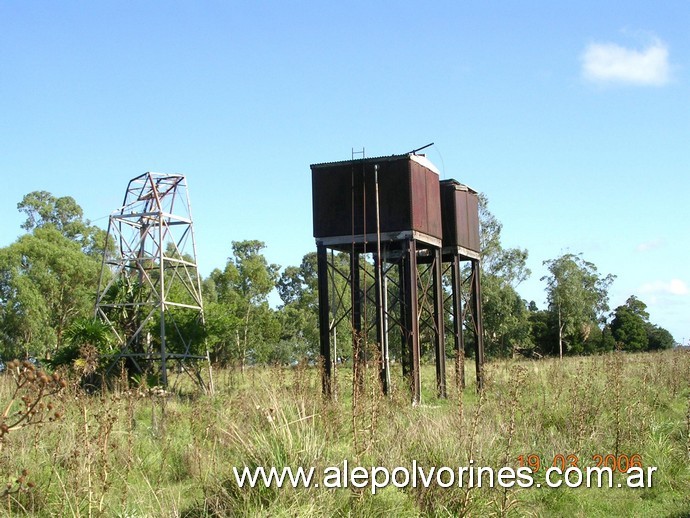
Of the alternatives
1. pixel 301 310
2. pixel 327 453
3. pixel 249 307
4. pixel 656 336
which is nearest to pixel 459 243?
pixel 327 453

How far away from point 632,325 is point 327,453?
172 feet

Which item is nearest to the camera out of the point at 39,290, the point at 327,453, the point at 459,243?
the point at 327,453

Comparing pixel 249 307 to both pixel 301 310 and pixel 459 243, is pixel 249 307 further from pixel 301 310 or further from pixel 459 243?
pixel 459 243

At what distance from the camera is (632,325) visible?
185 feet

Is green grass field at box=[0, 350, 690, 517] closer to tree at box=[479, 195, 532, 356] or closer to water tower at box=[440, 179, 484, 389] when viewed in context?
water tower at box=[440, 179, 484, 389]

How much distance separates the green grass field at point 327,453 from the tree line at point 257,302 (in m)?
20.6

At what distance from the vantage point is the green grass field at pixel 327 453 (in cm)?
743

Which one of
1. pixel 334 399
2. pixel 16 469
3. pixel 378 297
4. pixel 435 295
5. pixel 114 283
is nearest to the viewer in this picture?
pixel 16 469

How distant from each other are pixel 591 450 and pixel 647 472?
726mm

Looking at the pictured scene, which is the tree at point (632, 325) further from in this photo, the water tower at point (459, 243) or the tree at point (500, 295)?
the water tower at point (459, 243)

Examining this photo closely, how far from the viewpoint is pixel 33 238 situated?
44.1 metres

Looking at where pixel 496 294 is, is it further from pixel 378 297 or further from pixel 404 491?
pixel 404 491

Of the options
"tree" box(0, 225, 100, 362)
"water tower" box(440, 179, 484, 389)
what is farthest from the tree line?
"water tower" box(440, 179, 484, 389)

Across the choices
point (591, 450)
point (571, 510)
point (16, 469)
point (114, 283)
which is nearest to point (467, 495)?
point (571, 510)
